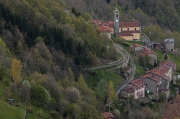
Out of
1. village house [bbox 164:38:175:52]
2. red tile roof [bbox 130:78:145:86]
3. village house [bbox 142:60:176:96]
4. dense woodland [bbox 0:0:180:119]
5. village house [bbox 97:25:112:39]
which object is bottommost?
village house [bbox 164:38:175:52]

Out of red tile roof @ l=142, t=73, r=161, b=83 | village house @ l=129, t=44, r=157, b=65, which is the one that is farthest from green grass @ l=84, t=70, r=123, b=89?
village house @ l=129, t=44, r=157, b=65

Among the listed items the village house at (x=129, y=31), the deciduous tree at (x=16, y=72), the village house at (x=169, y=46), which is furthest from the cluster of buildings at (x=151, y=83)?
the village house at (x=129, y=31)

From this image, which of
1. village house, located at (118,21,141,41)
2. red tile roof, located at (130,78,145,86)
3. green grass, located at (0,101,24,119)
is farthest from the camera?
village house, located at (118,21,141,41)

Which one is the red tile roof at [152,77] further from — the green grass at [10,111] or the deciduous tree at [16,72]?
the green grass at [10,111]

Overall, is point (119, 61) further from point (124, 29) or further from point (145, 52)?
point (124, 29)

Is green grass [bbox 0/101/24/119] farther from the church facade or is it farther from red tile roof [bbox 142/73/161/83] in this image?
the church facade

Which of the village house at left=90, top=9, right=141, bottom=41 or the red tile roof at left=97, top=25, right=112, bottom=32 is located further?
the village house at left=90, top=9, right=141, bottom=41
